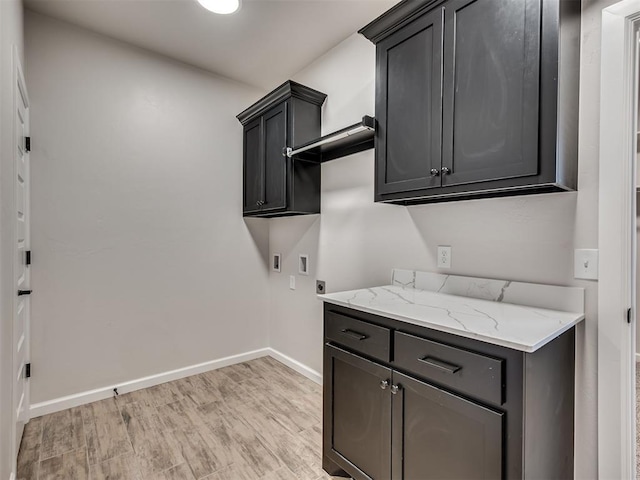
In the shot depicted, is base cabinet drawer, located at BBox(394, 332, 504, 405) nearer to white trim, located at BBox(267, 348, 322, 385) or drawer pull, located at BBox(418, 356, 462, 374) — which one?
drawer pull, located at BBox(418, 356, 462, 374)

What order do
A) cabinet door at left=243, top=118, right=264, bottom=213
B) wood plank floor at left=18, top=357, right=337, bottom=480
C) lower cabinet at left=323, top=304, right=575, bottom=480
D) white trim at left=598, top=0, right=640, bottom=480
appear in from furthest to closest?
cabinet door at left=243, top=118, right=264, bottom=213 < wood plank floor at left=18, top=357, right=337, bottom=480 < white trim at left=598, top=0, right=640, bottom=480 < lower cabinet at left=323, top=304, right=575, bottom=480

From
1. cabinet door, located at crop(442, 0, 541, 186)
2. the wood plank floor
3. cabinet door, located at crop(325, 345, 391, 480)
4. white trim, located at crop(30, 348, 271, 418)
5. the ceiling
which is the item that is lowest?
the wood plank floor

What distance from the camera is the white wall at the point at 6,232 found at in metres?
1.38

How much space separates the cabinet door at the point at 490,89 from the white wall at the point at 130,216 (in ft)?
7.48

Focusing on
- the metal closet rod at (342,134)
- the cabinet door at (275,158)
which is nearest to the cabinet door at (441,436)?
the metal closet rod at (342,134)

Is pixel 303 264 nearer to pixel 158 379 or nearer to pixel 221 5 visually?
pixel 158 379

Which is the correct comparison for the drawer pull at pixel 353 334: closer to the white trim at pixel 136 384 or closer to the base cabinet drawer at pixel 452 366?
the base cabinet drawer at pixel 452 366

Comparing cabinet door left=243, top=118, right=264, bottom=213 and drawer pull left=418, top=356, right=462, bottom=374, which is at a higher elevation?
cabinet door left=243, top=118, right=264, bottom=213

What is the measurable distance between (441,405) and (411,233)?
1072mm

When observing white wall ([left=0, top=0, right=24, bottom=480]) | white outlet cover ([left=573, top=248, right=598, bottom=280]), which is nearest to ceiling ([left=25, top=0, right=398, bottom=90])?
white wall ([left=0, top=0, right=24, bottom=480])

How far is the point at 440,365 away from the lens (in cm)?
124

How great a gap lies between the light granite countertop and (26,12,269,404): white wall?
177 centimetres

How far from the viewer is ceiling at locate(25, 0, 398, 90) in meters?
2.23

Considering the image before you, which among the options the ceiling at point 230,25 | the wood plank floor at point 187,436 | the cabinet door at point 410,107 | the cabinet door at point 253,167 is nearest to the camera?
the cabinet door at point 410,107
